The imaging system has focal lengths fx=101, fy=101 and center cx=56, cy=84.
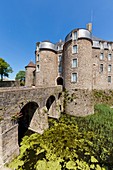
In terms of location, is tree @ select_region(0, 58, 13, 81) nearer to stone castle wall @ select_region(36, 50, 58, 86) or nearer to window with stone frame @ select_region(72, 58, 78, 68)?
stone castle wall @ select_region(36, 50, 58, 86)

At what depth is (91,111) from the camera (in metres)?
13.1

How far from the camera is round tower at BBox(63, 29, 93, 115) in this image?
41.9ft

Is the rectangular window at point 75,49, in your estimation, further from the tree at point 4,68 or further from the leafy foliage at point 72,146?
the tree at point 4,68

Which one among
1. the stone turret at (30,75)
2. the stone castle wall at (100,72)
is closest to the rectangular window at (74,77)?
the stone castle wall at (100,72)

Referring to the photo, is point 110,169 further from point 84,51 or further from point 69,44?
point 69,44

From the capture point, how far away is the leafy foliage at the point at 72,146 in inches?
105

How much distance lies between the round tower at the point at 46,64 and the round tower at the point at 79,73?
200 inches

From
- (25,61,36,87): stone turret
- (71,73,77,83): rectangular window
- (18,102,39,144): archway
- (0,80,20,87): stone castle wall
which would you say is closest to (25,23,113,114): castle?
(71,73,77,83): rectangular window

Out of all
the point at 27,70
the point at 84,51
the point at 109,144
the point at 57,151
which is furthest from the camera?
the point at 27,70

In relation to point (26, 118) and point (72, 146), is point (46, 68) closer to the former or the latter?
point (26, 118)

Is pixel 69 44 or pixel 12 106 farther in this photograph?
pixel 69 44

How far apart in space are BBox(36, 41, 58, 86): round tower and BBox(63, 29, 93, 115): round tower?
5074mm

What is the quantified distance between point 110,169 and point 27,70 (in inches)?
836

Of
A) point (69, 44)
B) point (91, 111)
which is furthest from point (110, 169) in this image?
point (69, 44)
